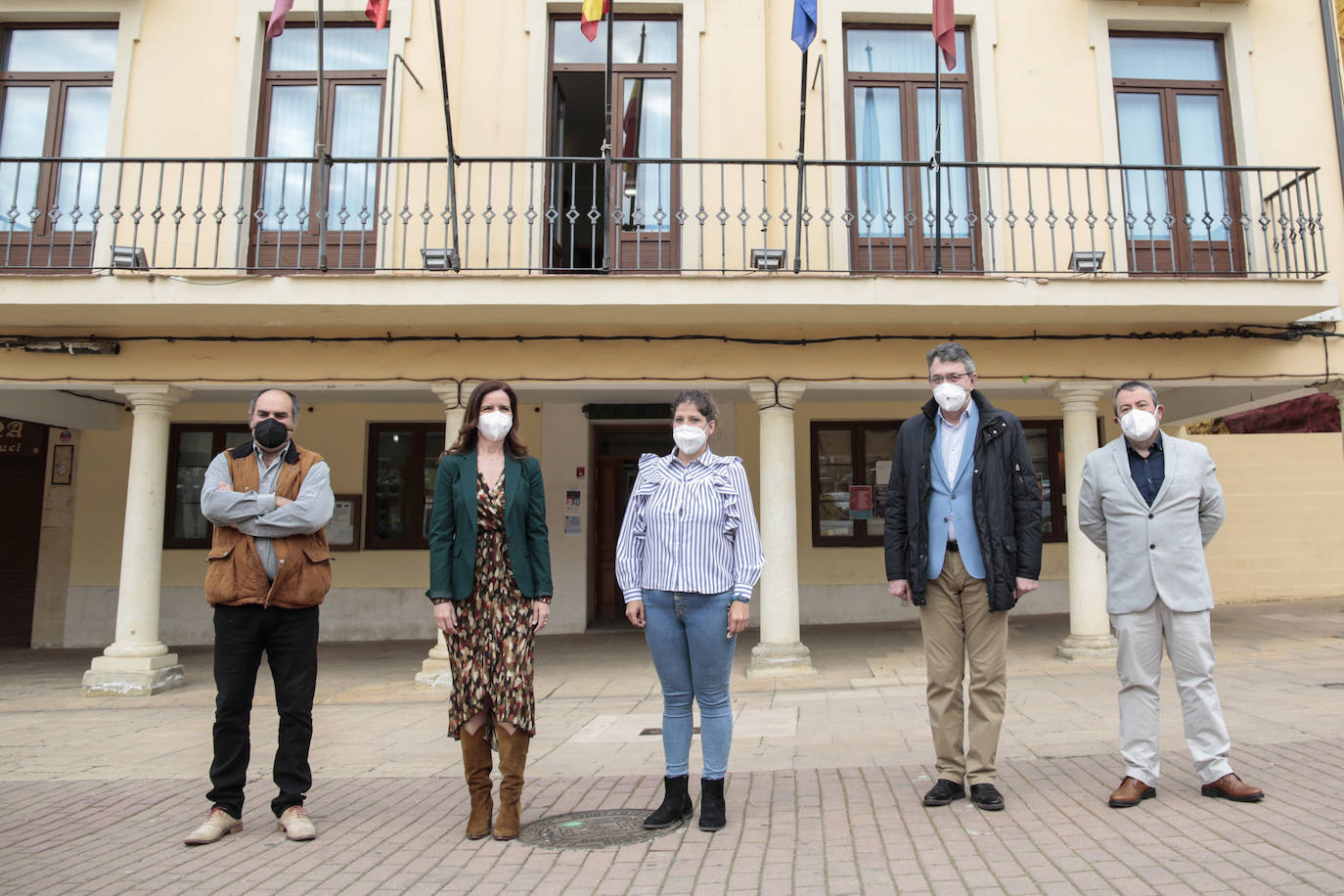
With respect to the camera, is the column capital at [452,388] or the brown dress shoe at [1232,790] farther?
the column capital at [452,388]

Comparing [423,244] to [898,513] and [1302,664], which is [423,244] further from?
[1302,664]

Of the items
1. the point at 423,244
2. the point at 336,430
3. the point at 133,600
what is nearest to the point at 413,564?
the point at 336,430

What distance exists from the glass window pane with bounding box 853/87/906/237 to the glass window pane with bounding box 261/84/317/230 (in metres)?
5.66

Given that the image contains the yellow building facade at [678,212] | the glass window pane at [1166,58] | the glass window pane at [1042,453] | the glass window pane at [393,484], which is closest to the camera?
the yellow building facade at [678,212]

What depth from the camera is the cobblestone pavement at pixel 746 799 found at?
3115 mm

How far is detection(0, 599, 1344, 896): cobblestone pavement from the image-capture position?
3115 millimetres

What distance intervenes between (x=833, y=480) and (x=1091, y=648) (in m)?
4.10

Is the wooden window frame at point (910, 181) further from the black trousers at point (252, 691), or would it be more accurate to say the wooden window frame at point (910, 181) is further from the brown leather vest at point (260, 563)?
the black trousers at point (252, 691)

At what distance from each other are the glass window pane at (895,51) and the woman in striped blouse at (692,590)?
677 cm

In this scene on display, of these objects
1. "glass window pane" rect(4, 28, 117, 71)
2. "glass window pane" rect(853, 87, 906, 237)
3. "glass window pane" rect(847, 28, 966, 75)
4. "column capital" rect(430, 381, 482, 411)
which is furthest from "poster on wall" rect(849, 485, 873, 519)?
"glass window pane" rect(4, 28, 117, 71)

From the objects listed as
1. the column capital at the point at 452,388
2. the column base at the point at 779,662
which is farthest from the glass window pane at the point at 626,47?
the column base at the point at 779,662

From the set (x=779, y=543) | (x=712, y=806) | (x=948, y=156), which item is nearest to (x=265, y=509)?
(x=712, y=806)

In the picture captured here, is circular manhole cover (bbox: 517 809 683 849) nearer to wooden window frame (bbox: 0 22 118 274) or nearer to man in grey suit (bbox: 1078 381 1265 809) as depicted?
man in grey suit (bbox: 1078 381 1265 809)

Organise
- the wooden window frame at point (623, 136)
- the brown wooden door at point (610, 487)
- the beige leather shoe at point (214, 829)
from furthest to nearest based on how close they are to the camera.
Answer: the brown wooden door at point (610, 487)
the wooden window frame at point (623, 136)
the beige leather shoe at point (214, 829)
